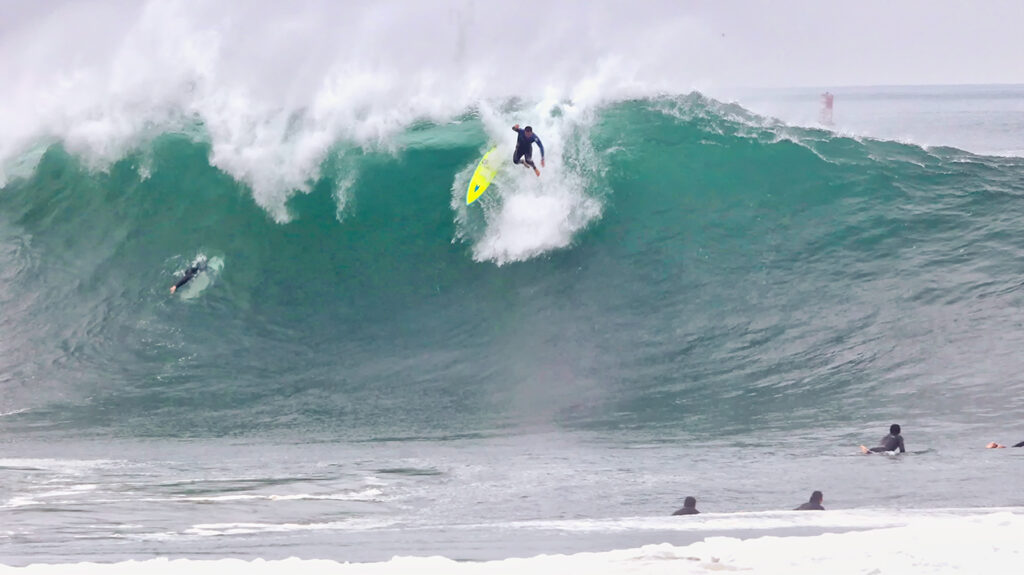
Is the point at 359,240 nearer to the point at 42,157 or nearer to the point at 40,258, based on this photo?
the point at 40,258

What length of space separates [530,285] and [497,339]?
3.71 ft

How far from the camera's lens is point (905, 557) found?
6148 mm

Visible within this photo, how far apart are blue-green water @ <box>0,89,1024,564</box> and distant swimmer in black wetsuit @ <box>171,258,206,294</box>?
9.3 inches

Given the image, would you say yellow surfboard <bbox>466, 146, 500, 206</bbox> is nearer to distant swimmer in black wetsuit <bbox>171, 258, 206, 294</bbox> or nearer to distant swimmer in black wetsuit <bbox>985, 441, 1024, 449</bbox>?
distant swimmer in black wetsuit <bbox>171, 258, 206, 294</bbox>

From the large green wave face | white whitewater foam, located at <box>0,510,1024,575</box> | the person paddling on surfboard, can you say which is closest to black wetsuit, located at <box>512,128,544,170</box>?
the person paddling on surfboard

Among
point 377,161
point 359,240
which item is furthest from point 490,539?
point 377,161

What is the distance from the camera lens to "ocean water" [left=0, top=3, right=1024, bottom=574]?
26.1ft

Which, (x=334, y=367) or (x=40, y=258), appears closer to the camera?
(x=334, y=367)

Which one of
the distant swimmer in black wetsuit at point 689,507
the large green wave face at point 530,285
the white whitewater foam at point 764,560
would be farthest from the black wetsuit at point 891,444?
the white whitewater foam at point 764,560

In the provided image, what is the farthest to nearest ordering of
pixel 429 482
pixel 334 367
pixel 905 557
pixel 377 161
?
1. pixel 377 161
2. pixel 334 367
3. pixel 429 482
4. pixel 905 557

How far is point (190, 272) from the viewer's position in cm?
1518

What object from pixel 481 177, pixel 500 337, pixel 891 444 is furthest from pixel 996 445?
pixel 481 177

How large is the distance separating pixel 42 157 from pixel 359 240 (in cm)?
606

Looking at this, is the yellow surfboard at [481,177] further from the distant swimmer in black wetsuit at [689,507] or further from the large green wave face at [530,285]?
the distant swimmer in black wetsuit at [689,507]
